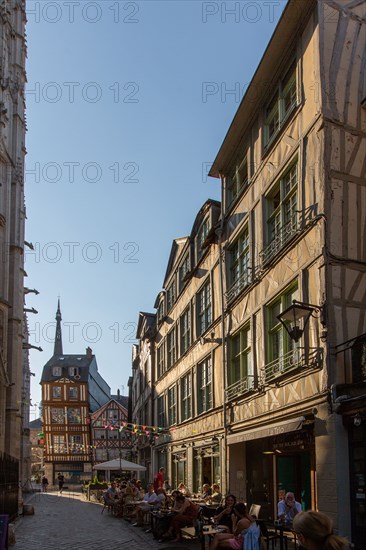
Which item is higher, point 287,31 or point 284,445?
point 287,31

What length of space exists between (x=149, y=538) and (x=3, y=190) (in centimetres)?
2100

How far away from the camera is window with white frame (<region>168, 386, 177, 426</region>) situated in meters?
30.9

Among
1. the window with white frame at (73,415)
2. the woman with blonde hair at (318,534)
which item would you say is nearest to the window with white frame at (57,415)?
the window with white frame at (73,415)

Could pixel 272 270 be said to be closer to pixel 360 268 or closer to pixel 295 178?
pixel 295 178

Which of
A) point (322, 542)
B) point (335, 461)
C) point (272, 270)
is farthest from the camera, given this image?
point (272, 270)

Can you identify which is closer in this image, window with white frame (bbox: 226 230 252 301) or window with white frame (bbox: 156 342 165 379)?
window with white frame (bbox: 226 230 252 301)

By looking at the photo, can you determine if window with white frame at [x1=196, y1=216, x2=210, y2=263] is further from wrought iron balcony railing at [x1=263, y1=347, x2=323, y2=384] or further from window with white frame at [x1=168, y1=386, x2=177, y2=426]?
wrought iron balcony railing at [x1=263, y1=347, x2=323, y2=384]

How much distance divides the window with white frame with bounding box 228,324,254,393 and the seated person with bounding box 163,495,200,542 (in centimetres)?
318

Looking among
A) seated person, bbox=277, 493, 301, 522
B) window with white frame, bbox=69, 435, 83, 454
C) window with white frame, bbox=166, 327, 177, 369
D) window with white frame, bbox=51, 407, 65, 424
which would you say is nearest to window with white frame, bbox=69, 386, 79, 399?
window with white frame, bbox=51, 407, 65, 424

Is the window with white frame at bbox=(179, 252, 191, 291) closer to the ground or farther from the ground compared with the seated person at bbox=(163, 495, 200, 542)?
farther from the ground

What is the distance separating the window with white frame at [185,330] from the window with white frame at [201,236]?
2842mm

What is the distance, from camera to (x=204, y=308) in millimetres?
24766

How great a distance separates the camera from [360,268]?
41.4ft

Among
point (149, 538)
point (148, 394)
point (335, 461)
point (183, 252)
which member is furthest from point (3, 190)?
point (335, 461)
